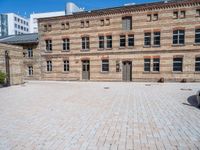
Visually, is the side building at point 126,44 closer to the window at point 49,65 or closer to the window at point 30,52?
the window at point 49,65

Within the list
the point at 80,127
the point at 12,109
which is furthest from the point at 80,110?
the point at 12,109

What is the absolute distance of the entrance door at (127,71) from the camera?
23.9 m

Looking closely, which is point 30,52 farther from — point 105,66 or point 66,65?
point 105,66

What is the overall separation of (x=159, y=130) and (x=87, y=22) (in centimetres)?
2182

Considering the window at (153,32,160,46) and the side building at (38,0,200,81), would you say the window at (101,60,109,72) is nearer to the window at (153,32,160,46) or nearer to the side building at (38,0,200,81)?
the side building at (38,0,200,81)

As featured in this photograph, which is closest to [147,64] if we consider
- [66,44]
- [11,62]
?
[66,44]

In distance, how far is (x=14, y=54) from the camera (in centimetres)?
2055

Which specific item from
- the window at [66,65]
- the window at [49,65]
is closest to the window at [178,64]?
the window at [66,65]

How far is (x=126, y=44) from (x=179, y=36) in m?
6.51

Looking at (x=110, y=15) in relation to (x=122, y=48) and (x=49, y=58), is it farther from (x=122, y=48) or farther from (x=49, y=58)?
(x=49, y=58)

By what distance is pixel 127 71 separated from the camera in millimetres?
24031

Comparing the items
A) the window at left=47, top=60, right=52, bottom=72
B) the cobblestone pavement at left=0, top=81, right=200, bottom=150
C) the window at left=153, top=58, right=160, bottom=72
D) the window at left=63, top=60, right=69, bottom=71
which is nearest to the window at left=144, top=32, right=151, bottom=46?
the window at left=153, top=58, right=160, bottom=72

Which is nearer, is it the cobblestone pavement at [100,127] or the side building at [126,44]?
the cobblestone pavement at [100,127]

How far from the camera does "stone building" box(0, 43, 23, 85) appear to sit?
19.1 m
